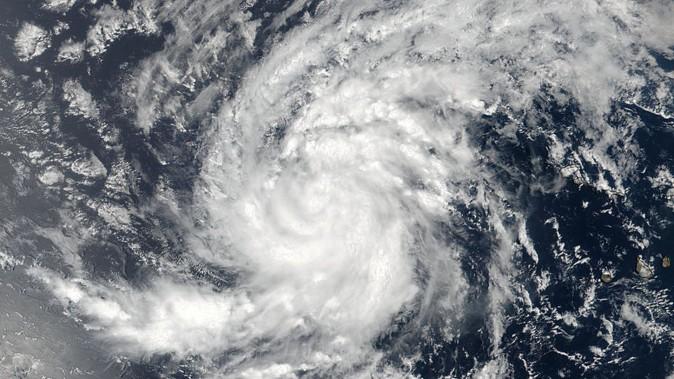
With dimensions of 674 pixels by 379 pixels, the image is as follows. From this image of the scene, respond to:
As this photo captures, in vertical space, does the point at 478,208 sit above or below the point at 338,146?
below

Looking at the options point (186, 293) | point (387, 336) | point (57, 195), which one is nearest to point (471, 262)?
point (387, 336)

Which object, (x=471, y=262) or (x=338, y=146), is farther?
(x=338, y=146)

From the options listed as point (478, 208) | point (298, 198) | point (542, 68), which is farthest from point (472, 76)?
point (298, 198)

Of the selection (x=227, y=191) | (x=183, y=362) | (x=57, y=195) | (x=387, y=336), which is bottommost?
(x=387, y=336)

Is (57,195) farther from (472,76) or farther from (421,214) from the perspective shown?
(472,76)

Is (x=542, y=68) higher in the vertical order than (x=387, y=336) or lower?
higher

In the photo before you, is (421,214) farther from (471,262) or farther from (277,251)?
(277,251)

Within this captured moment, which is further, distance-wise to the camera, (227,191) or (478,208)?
(227,191)
